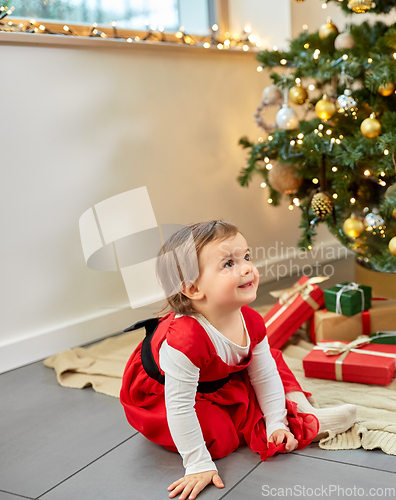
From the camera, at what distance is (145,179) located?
6.71ft

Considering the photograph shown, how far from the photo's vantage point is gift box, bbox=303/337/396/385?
138 cm

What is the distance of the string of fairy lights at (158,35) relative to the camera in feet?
5.80

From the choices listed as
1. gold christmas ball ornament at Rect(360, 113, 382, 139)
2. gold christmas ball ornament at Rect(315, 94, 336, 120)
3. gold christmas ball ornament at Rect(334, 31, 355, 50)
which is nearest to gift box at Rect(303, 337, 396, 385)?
gold christmas ball ornament at Rect(360, 113, 382, 139)

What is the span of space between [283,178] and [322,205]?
0.69ft

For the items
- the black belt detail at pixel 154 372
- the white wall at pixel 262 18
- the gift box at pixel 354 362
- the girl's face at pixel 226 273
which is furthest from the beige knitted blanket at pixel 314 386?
the white wall at pixel 262 18

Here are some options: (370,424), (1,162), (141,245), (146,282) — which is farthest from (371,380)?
(1,162)

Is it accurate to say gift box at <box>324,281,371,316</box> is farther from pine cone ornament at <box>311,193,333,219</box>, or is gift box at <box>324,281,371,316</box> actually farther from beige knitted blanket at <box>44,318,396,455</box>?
pine cone ornament at <box>311,193,333,219</box>

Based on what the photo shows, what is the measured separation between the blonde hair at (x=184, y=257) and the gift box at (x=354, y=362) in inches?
20.8

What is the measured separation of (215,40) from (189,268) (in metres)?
1.65

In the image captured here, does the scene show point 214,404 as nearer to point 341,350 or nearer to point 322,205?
point 341,350

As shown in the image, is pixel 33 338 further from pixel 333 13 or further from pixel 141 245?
pixel 333 13

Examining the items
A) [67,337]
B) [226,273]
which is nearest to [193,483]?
[226,273]

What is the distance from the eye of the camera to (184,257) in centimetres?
103

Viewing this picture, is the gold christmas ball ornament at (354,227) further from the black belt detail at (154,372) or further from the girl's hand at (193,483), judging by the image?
the girl's hand at (193,483)
